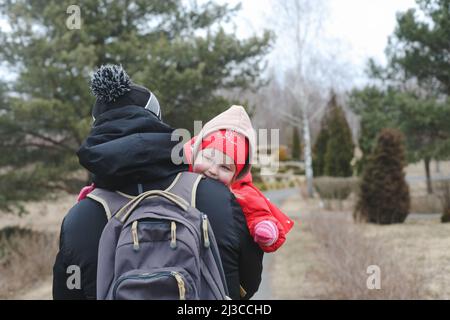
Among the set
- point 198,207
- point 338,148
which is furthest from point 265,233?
point 338,148

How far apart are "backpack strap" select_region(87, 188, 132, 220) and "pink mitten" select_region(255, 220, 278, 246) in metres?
0.41

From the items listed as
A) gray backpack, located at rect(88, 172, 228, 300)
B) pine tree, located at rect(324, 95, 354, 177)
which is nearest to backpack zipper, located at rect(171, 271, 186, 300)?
gray backpack, located at rect(88, 172, 228, 300)

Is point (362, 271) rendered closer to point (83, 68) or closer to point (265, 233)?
point (265, 233)

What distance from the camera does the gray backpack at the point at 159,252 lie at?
135cm

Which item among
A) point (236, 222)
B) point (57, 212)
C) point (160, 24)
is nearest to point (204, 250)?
point (236, 222)

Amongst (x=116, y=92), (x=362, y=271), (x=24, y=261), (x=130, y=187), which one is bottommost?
(x=24, y=261)

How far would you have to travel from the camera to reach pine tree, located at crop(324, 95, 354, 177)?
21.8 m

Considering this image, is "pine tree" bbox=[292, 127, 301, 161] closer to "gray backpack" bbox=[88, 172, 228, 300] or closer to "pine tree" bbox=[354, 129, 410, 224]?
"pine tree" bbox=[354, 129, 410, 224]

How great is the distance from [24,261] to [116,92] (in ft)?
27.8

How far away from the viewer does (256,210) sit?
5.42 ft

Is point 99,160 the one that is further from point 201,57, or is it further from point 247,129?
point 201,57

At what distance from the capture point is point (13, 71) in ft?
35.1

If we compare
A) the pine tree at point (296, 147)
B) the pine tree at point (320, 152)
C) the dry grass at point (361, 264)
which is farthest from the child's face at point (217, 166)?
the pine tree at point (296, 147)

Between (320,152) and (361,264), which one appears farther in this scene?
(320,152)
